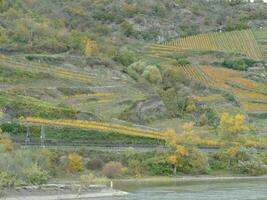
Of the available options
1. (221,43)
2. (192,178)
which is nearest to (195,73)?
(221,43)

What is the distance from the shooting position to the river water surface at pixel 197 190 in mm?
58125

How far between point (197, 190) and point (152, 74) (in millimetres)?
49534

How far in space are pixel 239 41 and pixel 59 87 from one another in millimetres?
69244

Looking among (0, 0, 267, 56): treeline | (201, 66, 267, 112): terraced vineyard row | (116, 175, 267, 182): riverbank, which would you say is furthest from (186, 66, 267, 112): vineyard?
(116, 175, 267, 182): riverbank

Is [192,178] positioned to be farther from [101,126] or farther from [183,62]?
[183,62]

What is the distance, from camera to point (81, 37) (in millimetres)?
127188

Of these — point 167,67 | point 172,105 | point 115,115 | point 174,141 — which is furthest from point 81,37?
point 174,141

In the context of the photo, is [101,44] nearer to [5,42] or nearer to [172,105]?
[5,42]

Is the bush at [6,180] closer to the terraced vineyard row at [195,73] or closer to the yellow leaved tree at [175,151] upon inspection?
the yellow leaved tree at [175,151]

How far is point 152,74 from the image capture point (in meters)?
112

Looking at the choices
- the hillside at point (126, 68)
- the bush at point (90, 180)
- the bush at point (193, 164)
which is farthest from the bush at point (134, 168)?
the bush at point (90, 180)

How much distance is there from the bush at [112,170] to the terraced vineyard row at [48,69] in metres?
Answer: 29.5

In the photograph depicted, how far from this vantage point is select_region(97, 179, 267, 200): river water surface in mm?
58125

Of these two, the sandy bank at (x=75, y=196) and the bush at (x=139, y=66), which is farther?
the bush at (x=139, y=66)
